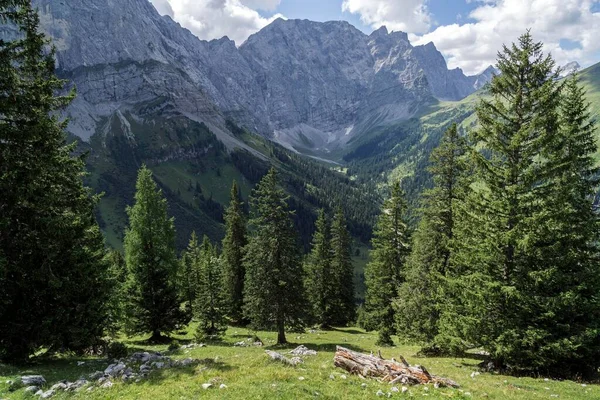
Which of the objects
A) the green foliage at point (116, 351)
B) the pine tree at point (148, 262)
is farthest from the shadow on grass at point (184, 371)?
the pine tree at point (148, 262)

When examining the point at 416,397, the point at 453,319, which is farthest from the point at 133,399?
the point at 453,319

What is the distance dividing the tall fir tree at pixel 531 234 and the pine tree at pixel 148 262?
24.1 m

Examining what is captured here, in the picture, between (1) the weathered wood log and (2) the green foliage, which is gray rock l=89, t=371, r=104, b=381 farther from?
(1) the weathered wood log

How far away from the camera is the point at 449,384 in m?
15.0

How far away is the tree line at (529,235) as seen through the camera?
1861 cm

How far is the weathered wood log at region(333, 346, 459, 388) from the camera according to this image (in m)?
14.9

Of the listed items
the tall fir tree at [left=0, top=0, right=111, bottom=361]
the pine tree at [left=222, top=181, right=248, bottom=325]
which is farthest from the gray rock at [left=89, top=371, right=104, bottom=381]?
the pine tree at [left=222, top=181, right=248, bottom=325]

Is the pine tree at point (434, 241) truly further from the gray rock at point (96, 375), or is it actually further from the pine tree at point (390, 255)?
the gray rock at point (96, 375)

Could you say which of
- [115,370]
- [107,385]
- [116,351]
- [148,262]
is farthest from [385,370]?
[148,262]

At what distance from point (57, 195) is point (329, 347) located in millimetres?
25728

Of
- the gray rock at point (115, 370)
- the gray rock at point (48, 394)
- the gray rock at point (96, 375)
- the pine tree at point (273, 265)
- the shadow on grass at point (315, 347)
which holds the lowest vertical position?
the shadow on grass at point (315, 347)

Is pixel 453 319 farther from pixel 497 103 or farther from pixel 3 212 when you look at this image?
pixel 3 212

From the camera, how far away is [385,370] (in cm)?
1566

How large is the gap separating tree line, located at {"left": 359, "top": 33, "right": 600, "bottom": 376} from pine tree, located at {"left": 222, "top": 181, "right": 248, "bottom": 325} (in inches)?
1215
